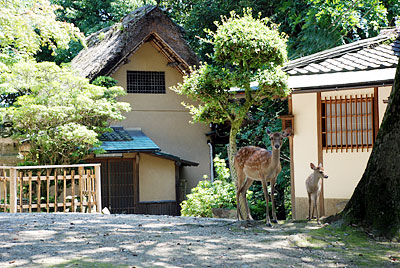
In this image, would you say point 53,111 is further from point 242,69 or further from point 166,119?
point 166,119

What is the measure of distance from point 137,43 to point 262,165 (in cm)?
1134

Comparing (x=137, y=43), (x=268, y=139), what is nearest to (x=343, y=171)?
(x=268, y=139)

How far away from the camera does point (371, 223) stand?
24.4ft

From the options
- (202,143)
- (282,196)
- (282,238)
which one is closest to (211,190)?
(282,196)

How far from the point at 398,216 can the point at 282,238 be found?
4.90 feet

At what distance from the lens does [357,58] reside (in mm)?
12125

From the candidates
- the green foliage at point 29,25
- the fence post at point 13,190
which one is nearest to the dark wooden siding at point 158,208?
the fence post at point 13,190

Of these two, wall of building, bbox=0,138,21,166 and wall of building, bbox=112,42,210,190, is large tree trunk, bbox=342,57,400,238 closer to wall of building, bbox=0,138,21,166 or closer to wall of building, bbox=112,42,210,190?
wall of building, bbox=112,42,210,190

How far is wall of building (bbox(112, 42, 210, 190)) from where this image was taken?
20203 mm

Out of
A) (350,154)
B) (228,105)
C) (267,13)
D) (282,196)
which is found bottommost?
(282,196)

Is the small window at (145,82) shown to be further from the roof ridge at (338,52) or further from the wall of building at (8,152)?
the roof ridge at (338,52)

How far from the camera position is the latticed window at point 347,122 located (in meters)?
11.3

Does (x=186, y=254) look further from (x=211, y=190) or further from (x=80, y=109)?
(x=80, y=109)

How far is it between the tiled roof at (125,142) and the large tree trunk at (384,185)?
1104 cm
